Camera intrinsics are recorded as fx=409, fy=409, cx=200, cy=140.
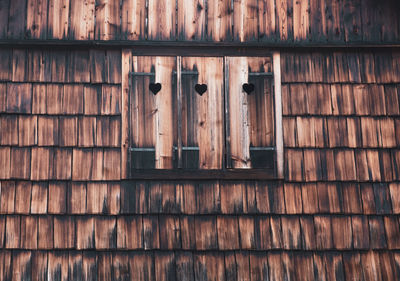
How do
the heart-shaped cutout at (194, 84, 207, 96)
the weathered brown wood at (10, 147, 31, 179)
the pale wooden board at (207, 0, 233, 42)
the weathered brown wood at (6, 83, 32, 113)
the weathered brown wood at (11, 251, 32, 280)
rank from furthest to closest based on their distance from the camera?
1. the pale wooden board at (207, 0, 233, 42)
2. the heart-shaped cutout at (194, 84, 207, 96)
3. the weathered brown wood at (6, 83, 32, 113)
4. the weathered brown wood at (10, 147, 31, 179)
5. the weathered brown wood at (11, 251, 32, 280)

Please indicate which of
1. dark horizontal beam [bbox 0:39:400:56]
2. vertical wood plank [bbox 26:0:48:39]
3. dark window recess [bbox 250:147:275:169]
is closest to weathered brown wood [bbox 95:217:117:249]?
dark window recess [bbox 250:147:275:169]

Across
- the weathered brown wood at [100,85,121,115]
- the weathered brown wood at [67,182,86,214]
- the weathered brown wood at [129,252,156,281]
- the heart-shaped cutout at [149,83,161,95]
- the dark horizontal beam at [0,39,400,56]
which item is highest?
the dark horizontal beam at [0,39,400,56]

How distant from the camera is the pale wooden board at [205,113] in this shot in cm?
489

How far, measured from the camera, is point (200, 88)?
500 centimetres

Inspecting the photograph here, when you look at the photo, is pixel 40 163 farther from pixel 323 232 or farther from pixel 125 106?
pixel 323 232

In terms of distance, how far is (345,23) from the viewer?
5.27 metres

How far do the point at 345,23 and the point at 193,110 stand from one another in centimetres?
228

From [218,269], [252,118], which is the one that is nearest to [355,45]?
[252,118]

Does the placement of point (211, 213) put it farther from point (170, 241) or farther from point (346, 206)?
point (346, 206)

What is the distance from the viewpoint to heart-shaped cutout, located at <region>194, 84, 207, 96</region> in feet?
16.4

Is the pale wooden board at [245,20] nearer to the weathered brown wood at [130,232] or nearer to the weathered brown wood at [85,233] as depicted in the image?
the weathered brown wood at [130,232]

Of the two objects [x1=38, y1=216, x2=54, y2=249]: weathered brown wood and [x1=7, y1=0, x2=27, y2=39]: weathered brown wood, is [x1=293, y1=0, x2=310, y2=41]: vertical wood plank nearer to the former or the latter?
[x1=7, y1=0, x2=27, y2=39]: weathered brown wood

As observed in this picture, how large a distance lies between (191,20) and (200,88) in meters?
0.88

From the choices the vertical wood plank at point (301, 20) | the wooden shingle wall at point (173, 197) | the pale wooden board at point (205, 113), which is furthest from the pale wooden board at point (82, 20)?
the vertical wood plank at point (301, 20)
